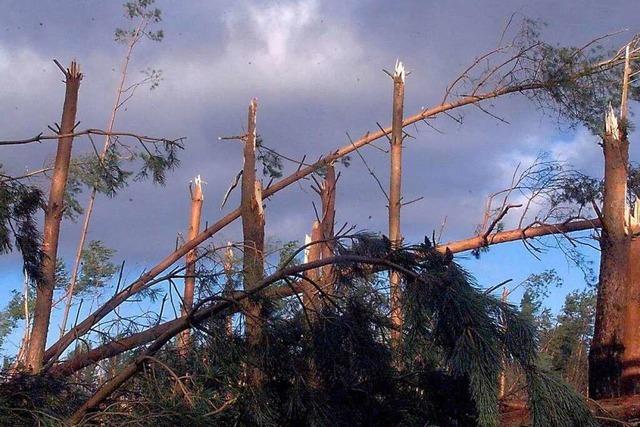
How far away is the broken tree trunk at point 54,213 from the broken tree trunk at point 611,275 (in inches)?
263

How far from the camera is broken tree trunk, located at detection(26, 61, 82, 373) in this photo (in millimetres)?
10977

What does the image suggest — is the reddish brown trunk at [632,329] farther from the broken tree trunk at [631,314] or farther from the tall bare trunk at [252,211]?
the tall bare trunk at [252,211]

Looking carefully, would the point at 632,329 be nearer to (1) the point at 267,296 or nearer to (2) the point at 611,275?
(2) the point at 611,275

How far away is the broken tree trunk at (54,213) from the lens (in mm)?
10977

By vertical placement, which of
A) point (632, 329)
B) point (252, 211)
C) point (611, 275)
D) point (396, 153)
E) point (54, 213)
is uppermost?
point (396, 153)

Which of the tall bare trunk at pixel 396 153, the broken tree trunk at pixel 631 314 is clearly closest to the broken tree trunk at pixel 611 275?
the broken tree trunk at pixel 631 314

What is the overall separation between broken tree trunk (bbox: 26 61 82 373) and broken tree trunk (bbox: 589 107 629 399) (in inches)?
263

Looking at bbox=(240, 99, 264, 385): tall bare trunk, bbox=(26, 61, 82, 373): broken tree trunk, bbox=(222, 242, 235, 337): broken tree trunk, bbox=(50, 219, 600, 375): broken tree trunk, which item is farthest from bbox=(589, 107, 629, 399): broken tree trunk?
bbox=(26, 61, 82, 373): broken tree trunk

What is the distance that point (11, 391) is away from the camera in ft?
17.3

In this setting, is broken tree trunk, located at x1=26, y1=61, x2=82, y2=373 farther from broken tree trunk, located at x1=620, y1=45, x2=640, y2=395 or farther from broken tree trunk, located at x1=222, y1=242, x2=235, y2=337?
broken tree trunk, located at x1=620, y1=45, x2=640, y2=395

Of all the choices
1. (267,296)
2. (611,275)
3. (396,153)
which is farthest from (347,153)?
(267,296)

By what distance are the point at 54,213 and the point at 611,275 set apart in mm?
7023

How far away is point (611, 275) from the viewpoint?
11.5m

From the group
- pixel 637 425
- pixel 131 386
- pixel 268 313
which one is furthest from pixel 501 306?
pixel 637 425
